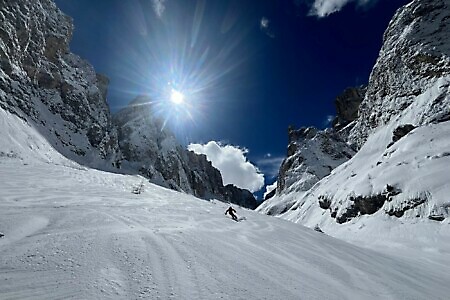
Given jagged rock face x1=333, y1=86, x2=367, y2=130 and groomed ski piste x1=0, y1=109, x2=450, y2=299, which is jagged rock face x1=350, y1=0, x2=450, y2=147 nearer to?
groomed ski piste x1=0, y1=109, x2=450, y2=299

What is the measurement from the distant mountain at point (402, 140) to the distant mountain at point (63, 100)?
1870 inches

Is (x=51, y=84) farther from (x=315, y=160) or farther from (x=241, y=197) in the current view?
(x=241, y=197)

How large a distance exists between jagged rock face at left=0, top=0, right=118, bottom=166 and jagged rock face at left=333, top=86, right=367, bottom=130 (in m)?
93.8

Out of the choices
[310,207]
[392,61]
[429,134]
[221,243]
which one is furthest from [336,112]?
[221,243]

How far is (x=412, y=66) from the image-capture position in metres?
47.9

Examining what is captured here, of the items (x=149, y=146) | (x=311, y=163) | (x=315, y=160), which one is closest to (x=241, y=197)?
(x=149, y=146)

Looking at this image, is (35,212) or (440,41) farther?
(440,41)

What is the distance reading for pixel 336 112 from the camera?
129 m

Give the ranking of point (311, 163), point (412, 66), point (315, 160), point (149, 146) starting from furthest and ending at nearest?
1. point (149, 146)
2. point (315, 160)
3. point (311, 163)
4. point (412, 66)

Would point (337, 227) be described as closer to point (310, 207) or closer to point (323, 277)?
point (310, 207)

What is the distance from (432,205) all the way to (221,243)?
1790 cm

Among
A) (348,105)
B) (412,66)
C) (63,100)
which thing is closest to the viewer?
(412,66)

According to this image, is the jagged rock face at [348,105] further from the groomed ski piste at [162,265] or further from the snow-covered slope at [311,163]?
the groomed ski piste at [162,265]

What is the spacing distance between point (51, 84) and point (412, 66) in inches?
3062
